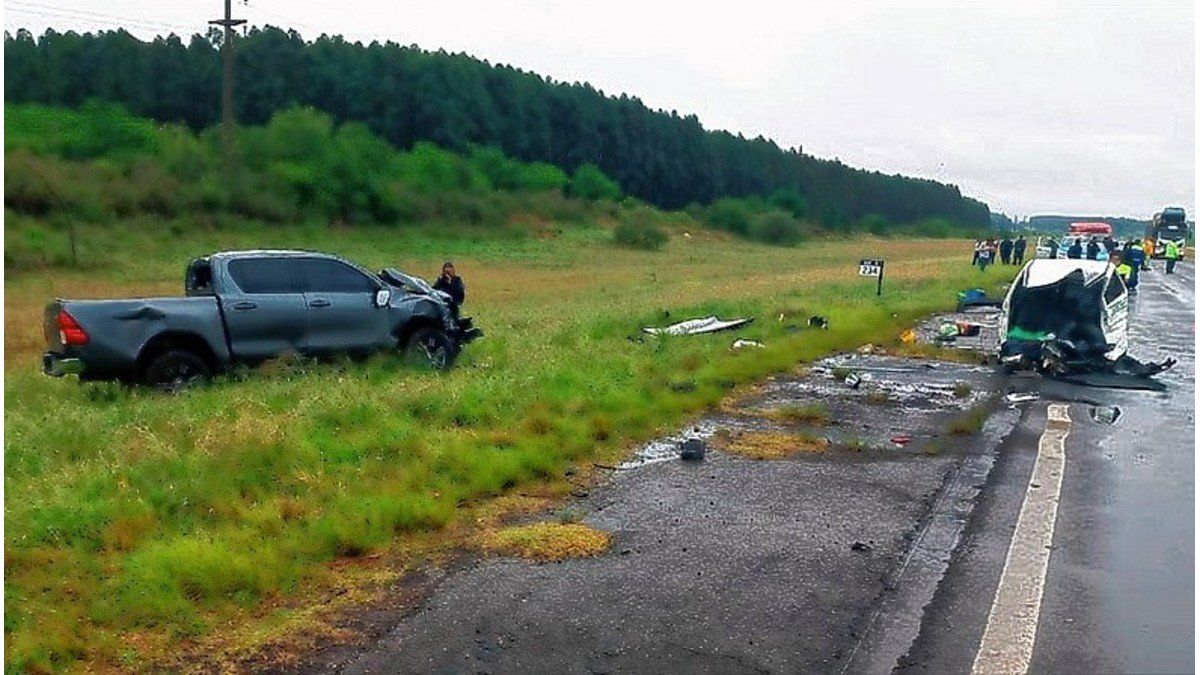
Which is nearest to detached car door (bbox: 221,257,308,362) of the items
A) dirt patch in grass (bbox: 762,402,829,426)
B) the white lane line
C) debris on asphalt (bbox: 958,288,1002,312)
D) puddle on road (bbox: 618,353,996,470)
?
puddle on road (bbox: 618,353,996,470)

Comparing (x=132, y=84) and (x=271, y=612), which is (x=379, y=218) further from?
(x=271, y=612)

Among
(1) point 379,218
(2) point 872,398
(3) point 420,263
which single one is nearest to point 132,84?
(1) point 379,218

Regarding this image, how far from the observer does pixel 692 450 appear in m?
8.71

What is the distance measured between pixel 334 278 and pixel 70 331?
3.19 meters

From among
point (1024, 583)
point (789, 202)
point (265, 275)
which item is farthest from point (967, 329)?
point (789, 202)

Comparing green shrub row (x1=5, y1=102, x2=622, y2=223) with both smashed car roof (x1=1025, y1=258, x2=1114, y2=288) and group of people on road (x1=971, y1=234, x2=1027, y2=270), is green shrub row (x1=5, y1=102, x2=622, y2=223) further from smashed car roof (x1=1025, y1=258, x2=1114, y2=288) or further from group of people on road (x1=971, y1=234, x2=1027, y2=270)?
smashed car roof (x1=1025, y1=258, x2=1114, y2=288)

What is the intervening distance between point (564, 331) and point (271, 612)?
11.7m

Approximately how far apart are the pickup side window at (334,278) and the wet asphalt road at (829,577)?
521cm

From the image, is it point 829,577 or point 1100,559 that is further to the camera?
point 1100,559

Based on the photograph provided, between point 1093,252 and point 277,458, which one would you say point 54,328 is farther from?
point 1093,252

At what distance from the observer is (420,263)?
1631 inches

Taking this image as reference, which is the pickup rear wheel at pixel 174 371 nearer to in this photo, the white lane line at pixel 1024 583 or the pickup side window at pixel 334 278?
the pickup side window at pixel 334 278

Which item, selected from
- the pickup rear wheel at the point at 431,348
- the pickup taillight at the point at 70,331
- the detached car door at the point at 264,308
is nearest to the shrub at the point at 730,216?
the pickup rear wheel at the point at 431,348

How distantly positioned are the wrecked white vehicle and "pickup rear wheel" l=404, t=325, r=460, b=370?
7962 mm
